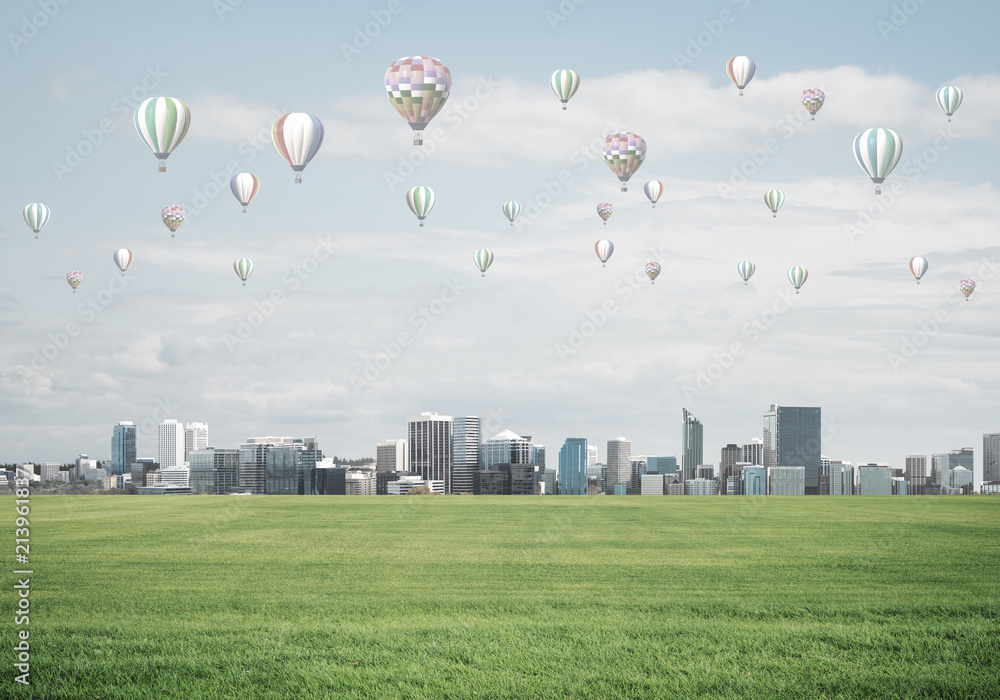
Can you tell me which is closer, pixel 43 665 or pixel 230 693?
pixel 230 693

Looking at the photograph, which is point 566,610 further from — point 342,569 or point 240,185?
point 240,185

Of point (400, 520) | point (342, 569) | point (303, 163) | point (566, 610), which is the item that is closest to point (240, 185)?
point (303, 163)

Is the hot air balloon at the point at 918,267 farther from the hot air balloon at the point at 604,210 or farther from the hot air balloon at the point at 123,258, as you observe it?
the hot air balloon at the point at 123,258

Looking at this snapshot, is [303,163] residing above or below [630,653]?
above

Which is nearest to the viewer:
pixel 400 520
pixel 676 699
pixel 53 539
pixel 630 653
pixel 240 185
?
pixel 676 699

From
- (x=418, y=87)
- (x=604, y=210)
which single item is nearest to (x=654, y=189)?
(x=604, y=210)

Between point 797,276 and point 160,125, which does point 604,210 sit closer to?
point 797,276

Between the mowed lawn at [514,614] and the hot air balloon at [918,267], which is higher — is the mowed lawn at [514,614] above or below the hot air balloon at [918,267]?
below

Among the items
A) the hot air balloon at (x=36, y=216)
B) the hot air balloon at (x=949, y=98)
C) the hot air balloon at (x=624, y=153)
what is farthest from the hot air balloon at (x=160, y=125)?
the hot air balloon at (x=949, y=98)
